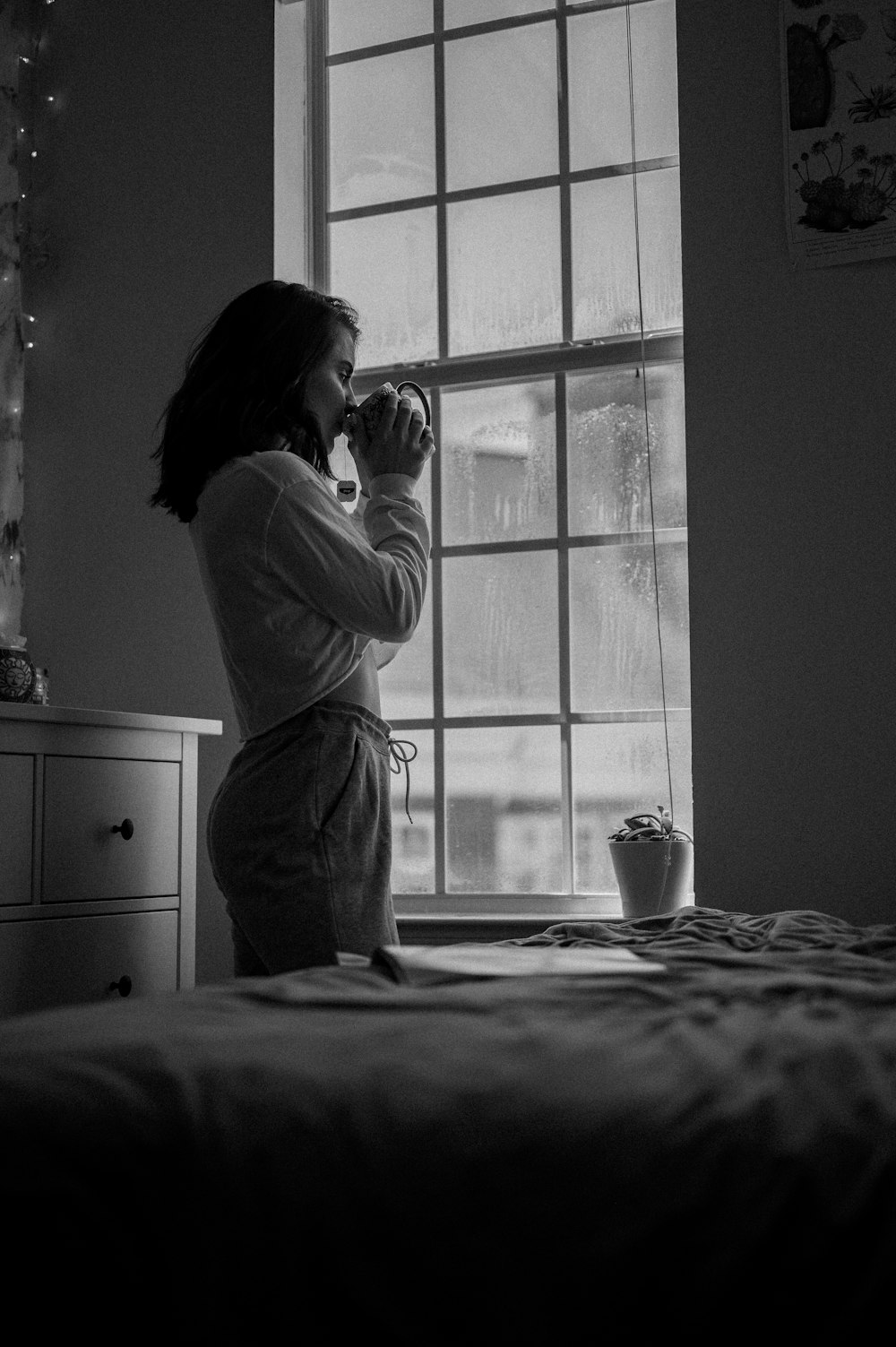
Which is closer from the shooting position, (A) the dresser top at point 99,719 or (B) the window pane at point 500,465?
(A) the dresser top at point 99,719

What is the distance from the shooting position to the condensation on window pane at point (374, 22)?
3.00 metres

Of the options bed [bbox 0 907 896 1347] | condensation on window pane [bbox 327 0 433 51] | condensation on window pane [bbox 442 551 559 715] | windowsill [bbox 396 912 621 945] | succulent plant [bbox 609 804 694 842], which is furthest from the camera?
condensation on window pane [bbox 327 0 433 51]

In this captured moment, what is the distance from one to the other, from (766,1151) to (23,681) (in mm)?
1883

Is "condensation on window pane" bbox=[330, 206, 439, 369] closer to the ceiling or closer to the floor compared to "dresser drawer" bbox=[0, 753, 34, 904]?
closer to the ceiling

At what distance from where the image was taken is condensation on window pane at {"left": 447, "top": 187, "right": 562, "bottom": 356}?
2.85 m

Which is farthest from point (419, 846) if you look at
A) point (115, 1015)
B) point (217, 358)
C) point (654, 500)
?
point (115, 1015)

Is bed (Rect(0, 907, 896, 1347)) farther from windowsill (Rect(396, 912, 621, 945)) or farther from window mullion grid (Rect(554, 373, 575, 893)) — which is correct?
window mullion grid (Rect(554, 373, 575, 893))

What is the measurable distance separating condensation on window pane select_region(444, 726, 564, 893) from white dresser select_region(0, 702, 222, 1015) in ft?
2.06

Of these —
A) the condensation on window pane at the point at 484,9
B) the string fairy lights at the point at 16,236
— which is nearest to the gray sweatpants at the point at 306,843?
the string fairy lights at the point at 16,236

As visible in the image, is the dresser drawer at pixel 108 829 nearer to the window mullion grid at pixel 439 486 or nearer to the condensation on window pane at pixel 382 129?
the window mullion grid at pixel 439 486

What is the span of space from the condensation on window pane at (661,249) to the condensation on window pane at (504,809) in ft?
2.89

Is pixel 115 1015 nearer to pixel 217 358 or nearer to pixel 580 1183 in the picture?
pixel 580 1183

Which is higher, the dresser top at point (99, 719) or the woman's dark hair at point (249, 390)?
the woman's dark hair at point (249, 390)

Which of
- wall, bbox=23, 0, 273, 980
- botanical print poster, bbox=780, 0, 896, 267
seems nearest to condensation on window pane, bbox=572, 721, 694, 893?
wall, bbox=23, 0, 273, 980
